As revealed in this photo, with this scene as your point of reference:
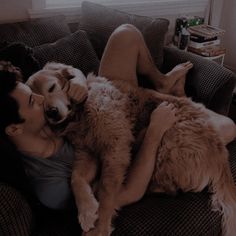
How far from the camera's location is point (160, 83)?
201 cm

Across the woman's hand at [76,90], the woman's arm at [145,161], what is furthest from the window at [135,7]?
the woman's arm at [145,161]

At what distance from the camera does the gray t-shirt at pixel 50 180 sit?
136cm

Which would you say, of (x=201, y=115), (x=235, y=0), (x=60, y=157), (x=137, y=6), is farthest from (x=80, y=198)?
(x=235, y=0)

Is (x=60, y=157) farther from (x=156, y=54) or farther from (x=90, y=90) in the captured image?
(x=156, y=54)

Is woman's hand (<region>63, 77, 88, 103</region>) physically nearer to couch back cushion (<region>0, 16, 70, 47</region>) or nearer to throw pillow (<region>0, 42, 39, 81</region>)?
throw pillow (<region>0, 42, 39, 81</region>)

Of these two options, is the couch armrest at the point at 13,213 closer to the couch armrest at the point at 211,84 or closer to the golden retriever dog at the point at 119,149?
the golden retriever dog at the point at 119,149

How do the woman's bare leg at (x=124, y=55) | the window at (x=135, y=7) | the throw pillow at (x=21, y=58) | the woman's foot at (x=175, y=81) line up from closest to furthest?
1. the throw pillow at (x=21, y=58)
2. the woman's bare leg at (x=124, y=55)
3. the woman's foot at (x=175, y=81)
4. the window at (x=135, y=7)

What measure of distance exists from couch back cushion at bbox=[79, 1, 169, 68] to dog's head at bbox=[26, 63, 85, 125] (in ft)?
2.40

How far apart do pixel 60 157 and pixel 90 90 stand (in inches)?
14.5

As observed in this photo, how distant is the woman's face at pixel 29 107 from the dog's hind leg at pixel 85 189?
0.78 feet

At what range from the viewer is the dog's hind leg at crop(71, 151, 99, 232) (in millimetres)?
1312

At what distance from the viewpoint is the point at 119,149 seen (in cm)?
150

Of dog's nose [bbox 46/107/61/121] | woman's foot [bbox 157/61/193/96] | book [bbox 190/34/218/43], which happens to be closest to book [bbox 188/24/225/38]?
book [bbox 190/34/218/43]

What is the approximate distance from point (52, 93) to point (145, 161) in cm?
49
